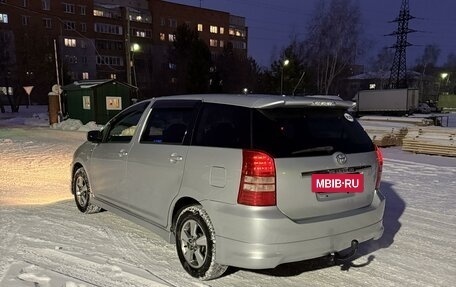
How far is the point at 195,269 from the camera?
12.7 ft

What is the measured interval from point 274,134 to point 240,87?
182 feet

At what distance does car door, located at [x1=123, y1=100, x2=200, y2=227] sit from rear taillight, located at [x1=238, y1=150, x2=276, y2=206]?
2.75 feet

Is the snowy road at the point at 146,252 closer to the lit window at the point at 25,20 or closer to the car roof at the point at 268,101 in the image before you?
the car roof at the point at 268,101

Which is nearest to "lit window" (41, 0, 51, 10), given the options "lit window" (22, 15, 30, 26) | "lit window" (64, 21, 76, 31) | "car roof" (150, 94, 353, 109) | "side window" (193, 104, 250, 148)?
"lit window" (22, 15, 30, 26)

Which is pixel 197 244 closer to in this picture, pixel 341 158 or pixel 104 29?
pixel 341 158

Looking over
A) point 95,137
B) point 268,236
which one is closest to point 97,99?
point 95,137

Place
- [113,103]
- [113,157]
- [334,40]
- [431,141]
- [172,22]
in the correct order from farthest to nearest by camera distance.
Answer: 1. [172,22]
2. [334,40]
3. [113,103]
4. [431,141]
5. [113,157]

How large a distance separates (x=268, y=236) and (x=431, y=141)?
11.5 m

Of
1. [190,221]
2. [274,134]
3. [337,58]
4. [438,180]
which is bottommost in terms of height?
[438,180]

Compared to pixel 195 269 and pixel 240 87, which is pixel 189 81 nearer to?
pixel 240 87

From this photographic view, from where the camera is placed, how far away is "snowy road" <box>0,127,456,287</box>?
3834 millimetres

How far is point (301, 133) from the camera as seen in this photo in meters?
3.58

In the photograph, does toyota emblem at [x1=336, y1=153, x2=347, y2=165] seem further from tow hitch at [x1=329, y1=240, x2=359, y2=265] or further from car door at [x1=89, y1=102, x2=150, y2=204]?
car door at [x1=89, y1=102, x2=150, y2=204]

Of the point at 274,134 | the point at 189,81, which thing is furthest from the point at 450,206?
the point at 189,81
